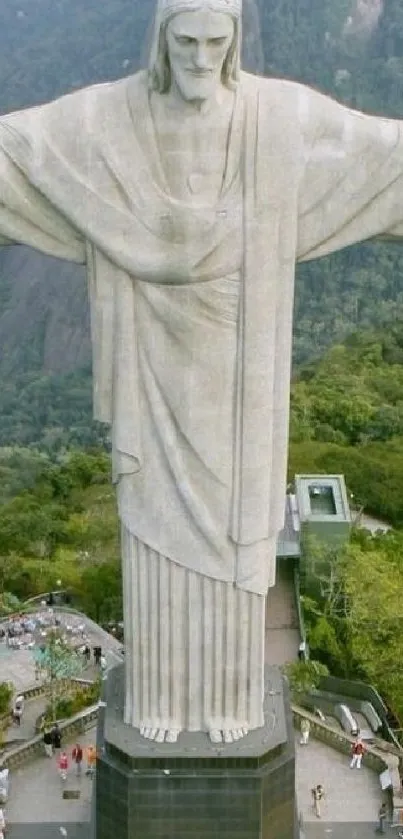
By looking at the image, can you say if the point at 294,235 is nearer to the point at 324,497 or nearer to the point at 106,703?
the point at 106,703

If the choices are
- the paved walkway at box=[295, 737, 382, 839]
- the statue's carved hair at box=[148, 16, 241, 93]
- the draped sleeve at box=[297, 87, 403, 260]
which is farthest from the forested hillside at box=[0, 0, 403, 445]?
the statue's carved hair at box=[148, 16, 241, 93]

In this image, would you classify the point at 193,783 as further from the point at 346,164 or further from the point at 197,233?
the point at 346,164

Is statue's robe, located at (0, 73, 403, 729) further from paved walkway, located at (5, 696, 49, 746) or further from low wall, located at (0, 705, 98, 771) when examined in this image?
paved walkway, located at (5, 696, 49, 746)

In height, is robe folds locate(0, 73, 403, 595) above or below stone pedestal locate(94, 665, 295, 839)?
above

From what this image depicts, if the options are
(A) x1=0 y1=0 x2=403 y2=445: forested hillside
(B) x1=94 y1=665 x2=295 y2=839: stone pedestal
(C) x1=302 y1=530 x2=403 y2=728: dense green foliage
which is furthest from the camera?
(A) x1=0 y1=0 x2=403 y2=445: forested hillside

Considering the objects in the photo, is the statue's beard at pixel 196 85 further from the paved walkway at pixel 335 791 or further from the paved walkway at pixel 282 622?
the paved walkway at pixel 282 622

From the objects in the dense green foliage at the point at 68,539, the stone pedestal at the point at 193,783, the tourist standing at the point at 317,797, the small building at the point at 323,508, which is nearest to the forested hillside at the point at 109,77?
the dense green foliage at the point at 68,539

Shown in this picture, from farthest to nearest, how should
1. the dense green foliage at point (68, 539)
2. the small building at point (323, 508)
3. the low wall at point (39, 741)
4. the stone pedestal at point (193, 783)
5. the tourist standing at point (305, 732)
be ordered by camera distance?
the small building at point (323, 508), the dense green foliage at point (68, 539), the tourist standing at point (305, 732), the low wall at point (39, 741), the stone pedestal at point (193, 783)
